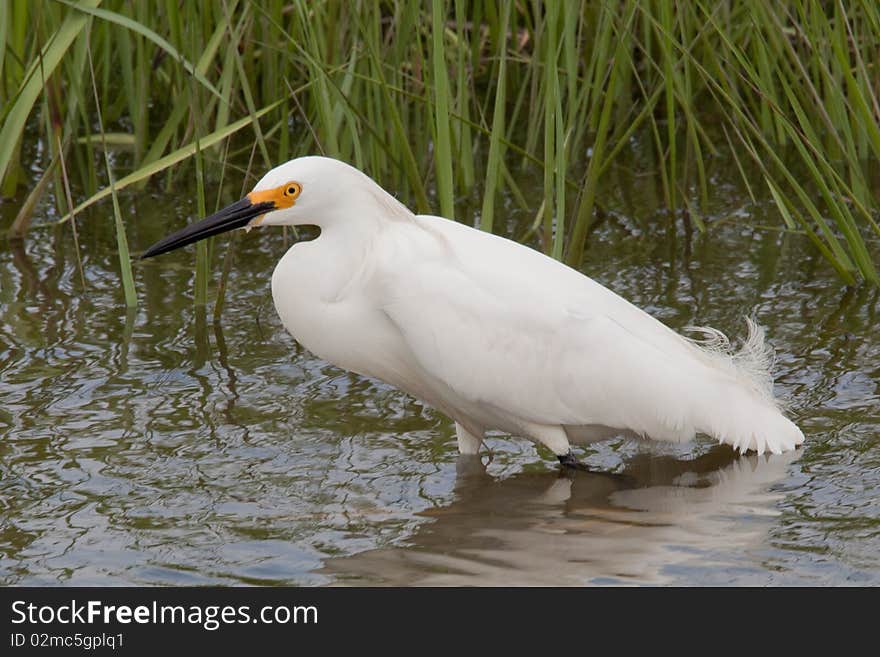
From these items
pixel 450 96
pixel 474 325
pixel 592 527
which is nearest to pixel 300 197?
pixel 474 325

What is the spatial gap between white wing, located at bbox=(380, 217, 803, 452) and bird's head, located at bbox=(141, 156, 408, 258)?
0.28 m

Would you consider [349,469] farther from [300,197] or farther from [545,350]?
[300,197]

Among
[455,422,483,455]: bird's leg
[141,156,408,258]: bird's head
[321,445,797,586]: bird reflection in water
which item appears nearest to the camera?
[321,445,797,586]: bird reflection in water

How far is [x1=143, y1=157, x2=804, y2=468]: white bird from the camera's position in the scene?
16.4ft

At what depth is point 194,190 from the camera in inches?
347

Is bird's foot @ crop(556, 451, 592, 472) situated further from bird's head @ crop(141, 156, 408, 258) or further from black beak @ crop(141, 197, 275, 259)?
black beak @ crop(141, 197, 275, 259)

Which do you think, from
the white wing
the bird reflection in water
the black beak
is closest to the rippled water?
the bird reflection in water

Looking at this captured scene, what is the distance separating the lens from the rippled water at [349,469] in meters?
4.45

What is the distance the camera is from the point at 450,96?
21.9ft

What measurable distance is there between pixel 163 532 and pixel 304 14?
2245 mm

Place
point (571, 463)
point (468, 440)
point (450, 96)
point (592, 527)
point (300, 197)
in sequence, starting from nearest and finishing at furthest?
1. point (592, 527)
2. point (300, 197)
3. point (571, 463)
4. point (468, 440)
5. point (450, 96)

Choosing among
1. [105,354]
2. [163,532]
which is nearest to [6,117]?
[105,354]

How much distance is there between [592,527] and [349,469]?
0.92 m

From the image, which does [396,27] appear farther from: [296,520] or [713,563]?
[713,563]
